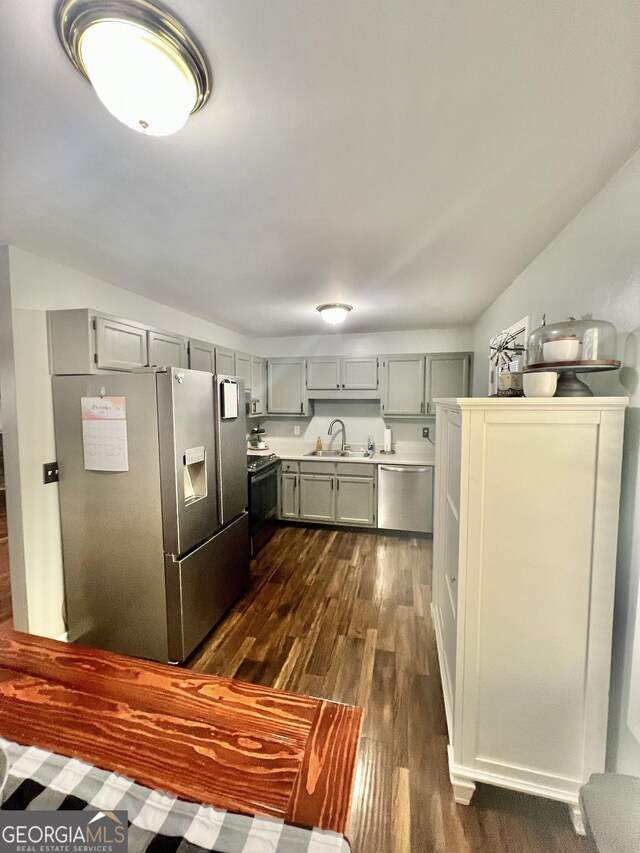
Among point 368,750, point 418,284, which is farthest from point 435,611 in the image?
point 418,284

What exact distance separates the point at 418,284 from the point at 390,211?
1027 mm

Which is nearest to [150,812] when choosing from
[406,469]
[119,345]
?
[119,345]

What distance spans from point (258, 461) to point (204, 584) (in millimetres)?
1641

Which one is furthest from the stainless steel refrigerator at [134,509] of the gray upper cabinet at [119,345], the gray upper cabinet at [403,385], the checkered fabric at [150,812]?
the gray upper cabinet at [403,385]

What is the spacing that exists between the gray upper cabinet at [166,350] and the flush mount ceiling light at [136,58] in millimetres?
1631

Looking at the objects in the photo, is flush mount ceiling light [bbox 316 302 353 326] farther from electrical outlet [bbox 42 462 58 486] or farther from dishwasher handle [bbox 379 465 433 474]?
electrical outlet [bbox 42 462 58 486]

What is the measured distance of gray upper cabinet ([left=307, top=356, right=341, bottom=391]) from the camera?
4.04m

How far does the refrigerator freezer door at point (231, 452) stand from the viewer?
225 centimetres

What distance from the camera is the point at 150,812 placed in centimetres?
54

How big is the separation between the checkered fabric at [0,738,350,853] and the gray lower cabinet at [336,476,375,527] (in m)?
3.23

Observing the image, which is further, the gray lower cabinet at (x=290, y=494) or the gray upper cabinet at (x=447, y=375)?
the gray lower cabinet at (x=290, y=494)

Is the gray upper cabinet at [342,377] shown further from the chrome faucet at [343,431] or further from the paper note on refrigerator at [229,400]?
the paper note on refrigerator at [229,400]

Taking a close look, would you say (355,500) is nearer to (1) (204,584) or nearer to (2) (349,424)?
(2) (349,424)

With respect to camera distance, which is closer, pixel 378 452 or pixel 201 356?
pixel 201 356
